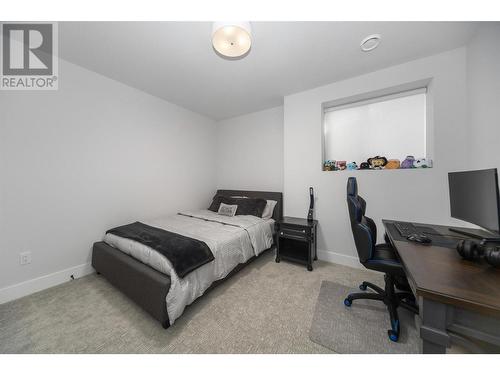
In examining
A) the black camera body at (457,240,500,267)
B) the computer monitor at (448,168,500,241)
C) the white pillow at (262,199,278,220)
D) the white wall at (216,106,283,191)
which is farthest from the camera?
the white wall at (216,106,283,191)

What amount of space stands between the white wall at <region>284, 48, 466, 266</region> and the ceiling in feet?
0.53

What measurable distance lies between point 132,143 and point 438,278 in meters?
3.40

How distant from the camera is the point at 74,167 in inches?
82.6

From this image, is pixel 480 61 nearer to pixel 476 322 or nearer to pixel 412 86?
pixel 412 86

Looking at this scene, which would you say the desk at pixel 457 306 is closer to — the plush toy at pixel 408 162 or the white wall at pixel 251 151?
the plush toy at pixel 408 162

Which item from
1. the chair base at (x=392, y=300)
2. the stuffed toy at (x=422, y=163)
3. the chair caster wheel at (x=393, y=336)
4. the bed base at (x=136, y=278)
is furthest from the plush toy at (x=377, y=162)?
the bed base at (x=136, y=278)

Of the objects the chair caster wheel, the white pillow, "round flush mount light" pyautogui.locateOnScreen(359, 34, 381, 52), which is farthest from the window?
the chair caster wheel

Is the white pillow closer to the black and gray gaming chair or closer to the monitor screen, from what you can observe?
the black and gray gaming chair

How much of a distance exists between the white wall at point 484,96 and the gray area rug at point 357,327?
5.10ft

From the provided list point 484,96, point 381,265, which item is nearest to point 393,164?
point 484,96

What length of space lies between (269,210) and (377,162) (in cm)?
169

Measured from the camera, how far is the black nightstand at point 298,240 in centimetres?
230

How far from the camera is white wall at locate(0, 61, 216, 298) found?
5.75 feet
